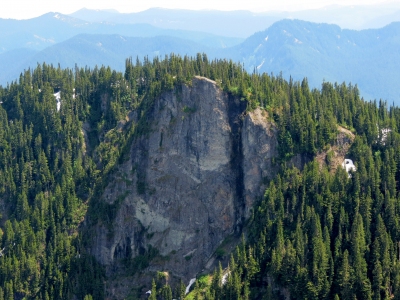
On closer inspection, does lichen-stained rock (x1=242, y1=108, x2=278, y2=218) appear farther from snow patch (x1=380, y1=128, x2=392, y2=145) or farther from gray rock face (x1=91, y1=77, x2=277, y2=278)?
snow patch (x1=380, y1=128, x2=392, y2=145)

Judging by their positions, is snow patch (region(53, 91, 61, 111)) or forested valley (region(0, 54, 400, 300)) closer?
forested valley (region(0, 54, 400, 300))

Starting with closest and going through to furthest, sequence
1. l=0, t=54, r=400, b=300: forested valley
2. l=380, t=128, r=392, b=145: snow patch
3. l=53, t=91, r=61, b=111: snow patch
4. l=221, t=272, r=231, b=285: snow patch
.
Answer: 1. l=0, t=54, r=400, b=300: forested valley
2. l=221, t=272, r=231, b=285: snow patch
3. l=380, t=128, r=392, b=145: snow patch
4. l=53, t=91, r=61, b=111: snow patch

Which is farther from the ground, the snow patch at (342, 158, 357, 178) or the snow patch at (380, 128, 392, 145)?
the snow patch at (380, 128, 392, 145)

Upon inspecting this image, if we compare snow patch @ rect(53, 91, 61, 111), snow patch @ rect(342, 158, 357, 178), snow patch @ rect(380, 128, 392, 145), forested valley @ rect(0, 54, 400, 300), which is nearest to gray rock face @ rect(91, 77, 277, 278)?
forested valley @ rect(0, 54, 400, 300)

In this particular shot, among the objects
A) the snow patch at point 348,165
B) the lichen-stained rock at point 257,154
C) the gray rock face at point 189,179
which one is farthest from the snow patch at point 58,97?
the snow patch at point 348,165

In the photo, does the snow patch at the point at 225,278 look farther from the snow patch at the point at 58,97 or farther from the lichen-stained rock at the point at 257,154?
the snow patch at the point at 58,97

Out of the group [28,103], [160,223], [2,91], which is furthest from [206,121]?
[2,91]
